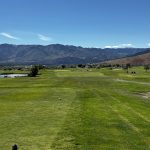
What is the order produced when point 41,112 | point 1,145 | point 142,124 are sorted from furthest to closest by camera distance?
point 41,112, point 142,124, point 1,145

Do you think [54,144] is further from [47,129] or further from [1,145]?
[47,129]

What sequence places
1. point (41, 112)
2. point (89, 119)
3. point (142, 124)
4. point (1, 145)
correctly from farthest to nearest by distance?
point (41, 112) → point (89, 119) → point (142, 124) → point (1, 145)

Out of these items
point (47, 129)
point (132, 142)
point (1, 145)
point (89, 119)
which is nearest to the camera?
point (1, 145)

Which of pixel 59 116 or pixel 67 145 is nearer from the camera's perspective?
pixel 67 145

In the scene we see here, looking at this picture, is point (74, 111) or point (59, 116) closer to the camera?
point (59, 116)

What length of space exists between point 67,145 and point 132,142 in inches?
182

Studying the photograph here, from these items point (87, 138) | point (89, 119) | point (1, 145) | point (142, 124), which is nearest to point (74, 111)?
point (89, 119)

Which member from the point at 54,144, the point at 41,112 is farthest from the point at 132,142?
the point at 41,112

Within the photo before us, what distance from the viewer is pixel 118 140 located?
27.3 metres

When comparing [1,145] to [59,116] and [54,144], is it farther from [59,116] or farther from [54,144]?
[59,116]

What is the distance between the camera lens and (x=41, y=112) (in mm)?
42500

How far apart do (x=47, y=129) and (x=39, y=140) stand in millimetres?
4307

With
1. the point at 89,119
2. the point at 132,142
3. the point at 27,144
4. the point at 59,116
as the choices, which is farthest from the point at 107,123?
the point at 27,144

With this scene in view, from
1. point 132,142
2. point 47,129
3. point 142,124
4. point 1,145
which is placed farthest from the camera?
point 142,124
